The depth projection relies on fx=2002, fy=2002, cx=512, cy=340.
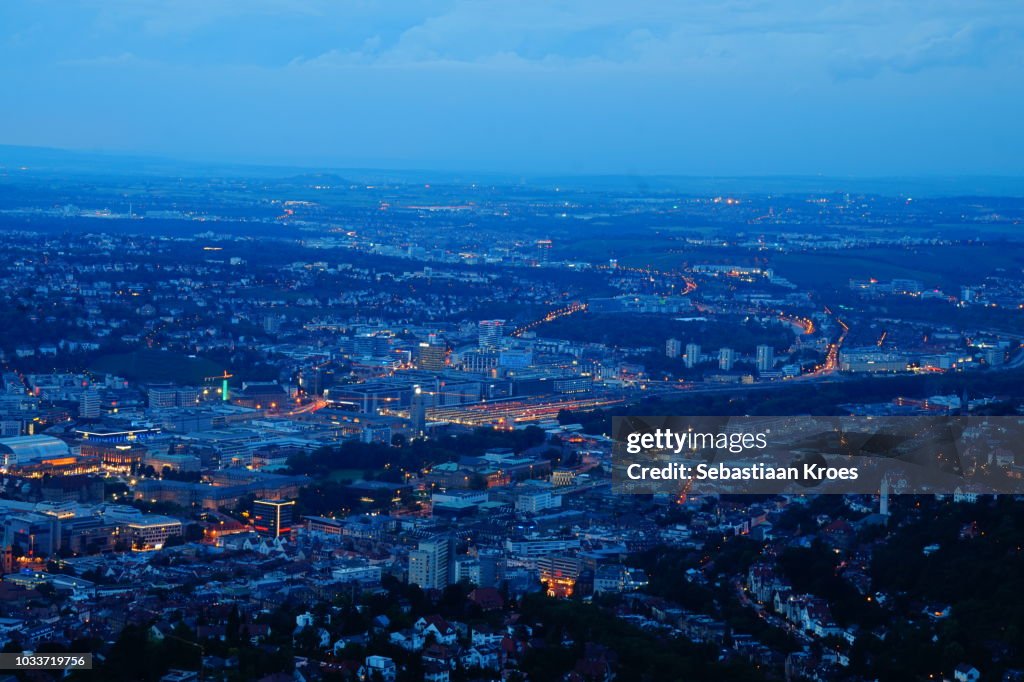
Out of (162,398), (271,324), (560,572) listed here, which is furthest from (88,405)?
(560,572)

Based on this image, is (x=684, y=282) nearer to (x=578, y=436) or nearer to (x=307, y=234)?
(x=307, y=234)

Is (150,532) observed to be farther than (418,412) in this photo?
No

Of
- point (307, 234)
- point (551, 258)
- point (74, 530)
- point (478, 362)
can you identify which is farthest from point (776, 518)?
point (307, 234)

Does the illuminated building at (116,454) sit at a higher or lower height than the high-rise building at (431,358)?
higher

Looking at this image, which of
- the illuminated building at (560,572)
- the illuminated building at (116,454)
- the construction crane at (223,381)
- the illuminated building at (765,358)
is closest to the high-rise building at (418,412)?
the construction crane at (223,381)

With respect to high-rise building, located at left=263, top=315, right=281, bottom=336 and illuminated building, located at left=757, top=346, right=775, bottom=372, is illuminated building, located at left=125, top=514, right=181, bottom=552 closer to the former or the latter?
illuminated building, located at left=757, top=346, right=775, bottom=372

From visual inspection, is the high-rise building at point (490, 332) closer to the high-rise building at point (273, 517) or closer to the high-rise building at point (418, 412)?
the high-rise building at point (418, 412)

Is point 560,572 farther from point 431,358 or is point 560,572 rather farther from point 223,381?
point 431,358
